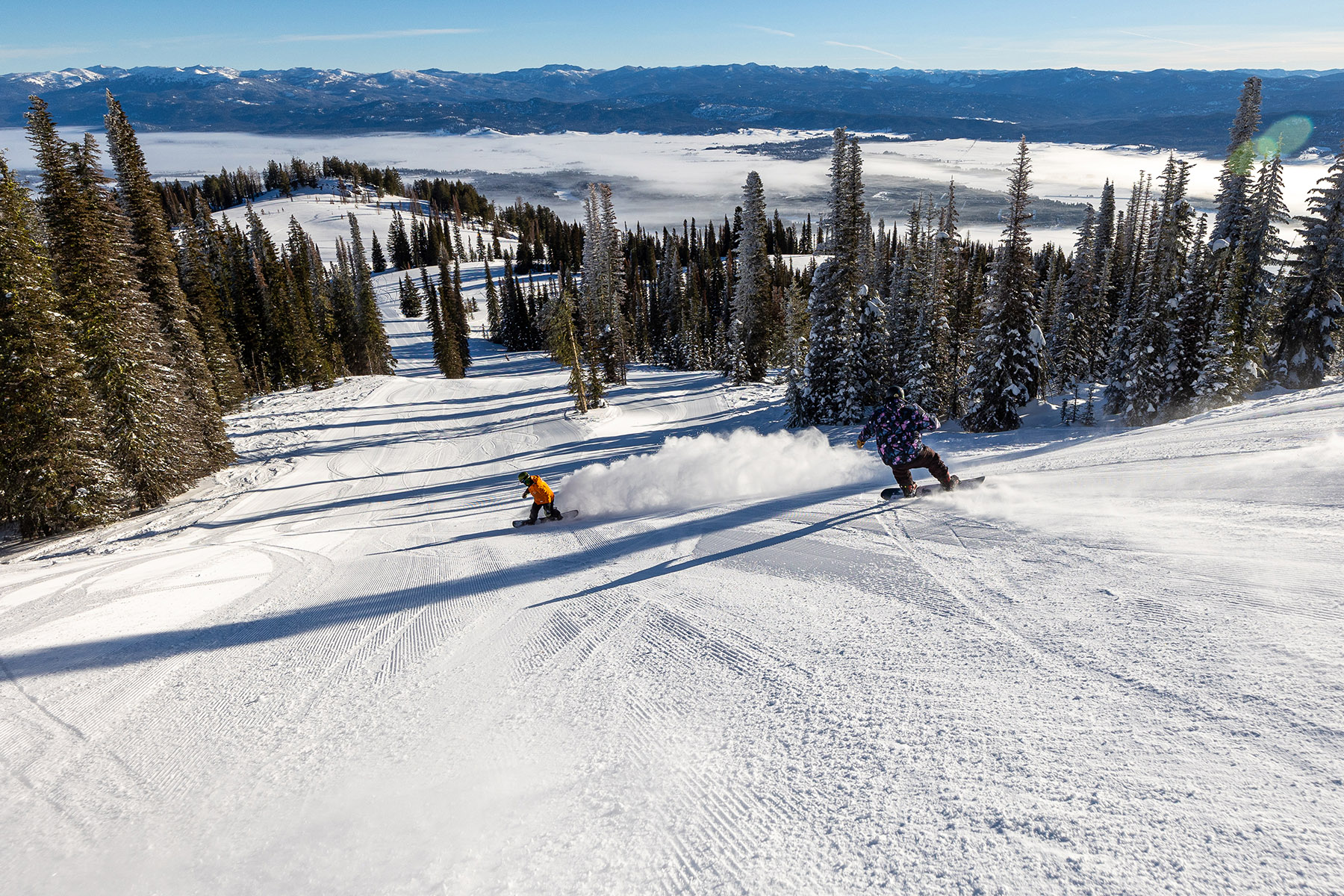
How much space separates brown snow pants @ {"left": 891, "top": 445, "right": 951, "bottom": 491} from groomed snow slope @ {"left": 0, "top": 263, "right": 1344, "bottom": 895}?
0.57m

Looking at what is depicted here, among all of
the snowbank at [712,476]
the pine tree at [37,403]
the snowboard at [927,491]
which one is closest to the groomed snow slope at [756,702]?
the snowboard at [927,491]

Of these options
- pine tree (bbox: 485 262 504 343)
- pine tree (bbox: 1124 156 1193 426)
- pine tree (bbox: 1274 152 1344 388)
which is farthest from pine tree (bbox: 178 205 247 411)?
pine tree (bbox: 485 262 504 343)

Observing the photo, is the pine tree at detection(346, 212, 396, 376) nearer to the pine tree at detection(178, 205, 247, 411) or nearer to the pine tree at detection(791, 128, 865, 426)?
the pine tree at detection(178, 205, 247, 411)

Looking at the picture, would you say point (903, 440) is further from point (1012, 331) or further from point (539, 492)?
point (1012, 331)

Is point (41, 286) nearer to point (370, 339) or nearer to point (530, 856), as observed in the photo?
point (530, 856)

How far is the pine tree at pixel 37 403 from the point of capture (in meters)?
16.8

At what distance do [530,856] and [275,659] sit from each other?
5.54m

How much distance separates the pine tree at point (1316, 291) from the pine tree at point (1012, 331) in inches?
579

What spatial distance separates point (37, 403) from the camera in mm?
17109

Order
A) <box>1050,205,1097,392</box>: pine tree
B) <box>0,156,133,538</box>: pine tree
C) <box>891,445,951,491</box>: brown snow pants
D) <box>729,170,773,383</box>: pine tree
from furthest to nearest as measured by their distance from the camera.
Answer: <box>729,170,773,383</box>: pine tree < <box>1050,205,1097,392</box>: pine tree < <box>0,156,133,538</box>: pine tree < <box>891,445,951,491</box>: brown snow pants

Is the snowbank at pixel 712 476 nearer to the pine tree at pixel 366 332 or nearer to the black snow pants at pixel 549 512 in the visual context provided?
the black snow pants at pixel 549 512

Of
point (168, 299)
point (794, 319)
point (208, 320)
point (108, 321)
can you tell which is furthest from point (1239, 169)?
point (208, 320)

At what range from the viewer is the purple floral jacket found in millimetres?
9695

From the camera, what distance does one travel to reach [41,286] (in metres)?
17.5
